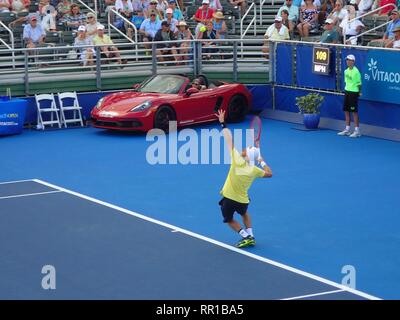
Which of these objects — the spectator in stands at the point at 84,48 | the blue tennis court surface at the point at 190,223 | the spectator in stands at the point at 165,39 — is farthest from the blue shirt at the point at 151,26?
the blue tennis court surface at the point at 190,223

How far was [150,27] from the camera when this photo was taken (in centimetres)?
3184

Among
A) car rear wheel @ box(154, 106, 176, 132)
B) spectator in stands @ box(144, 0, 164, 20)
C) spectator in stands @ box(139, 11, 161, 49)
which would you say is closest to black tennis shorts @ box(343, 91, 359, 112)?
car rear wheel @ box(154, 106, 176, 132)

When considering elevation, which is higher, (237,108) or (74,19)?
(74,19)

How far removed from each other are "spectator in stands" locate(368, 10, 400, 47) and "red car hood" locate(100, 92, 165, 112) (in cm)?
612

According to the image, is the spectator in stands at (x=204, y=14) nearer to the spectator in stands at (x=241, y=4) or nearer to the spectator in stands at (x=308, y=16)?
the spectator in stands at (x=241, y=4)

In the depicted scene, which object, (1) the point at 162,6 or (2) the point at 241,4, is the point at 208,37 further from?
(2) the point at 241,4

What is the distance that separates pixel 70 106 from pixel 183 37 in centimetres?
447

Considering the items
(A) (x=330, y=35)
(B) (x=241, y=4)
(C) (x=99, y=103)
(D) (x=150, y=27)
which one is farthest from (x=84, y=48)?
(B) (x=241, y=4)

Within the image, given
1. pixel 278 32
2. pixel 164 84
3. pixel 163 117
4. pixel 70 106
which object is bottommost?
pixel 163 117

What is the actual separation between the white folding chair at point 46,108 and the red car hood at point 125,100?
161 cm

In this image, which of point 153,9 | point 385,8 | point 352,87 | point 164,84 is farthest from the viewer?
point 153,9

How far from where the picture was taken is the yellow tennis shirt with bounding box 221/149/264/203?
53.0 feet

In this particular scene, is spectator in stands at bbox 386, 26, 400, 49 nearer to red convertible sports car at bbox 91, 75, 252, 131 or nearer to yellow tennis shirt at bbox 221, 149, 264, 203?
red convertible sports car at bbox 91, 75, 252, 131

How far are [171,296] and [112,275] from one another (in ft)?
4.52
